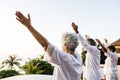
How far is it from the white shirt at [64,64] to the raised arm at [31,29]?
10cm

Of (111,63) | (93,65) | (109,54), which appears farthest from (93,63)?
(111,63)

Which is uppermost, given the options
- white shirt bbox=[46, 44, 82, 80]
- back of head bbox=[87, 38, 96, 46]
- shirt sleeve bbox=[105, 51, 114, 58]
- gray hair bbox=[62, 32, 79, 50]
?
back of head bbox=[87, 38, 96, 46]

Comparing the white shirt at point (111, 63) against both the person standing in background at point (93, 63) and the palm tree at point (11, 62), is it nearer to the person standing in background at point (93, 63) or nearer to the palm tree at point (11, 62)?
the person standing in background at point (93, 63)

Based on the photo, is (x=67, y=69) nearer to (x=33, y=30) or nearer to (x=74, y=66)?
(x=74, y=66)

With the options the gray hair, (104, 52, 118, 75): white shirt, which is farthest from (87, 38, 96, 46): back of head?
the gray hair

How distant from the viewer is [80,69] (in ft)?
15.4

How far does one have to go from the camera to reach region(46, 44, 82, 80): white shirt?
4145 millimetres

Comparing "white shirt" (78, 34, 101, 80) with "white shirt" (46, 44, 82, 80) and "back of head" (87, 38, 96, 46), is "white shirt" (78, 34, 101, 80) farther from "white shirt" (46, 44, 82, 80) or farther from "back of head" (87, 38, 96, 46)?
"white shirt" (46, 44, 82, 80)

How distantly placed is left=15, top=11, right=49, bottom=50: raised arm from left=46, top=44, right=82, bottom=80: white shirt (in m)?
0.10

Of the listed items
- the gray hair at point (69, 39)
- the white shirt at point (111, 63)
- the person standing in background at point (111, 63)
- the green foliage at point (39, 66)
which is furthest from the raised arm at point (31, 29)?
the green foliage at point (39, 66)

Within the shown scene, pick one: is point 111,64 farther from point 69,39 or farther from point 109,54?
point 69,39

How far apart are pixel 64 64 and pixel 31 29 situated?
716mm

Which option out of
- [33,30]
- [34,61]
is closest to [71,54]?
[33,30]

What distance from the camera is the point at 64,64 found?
438cm
